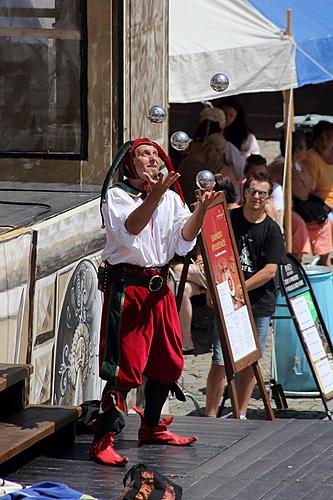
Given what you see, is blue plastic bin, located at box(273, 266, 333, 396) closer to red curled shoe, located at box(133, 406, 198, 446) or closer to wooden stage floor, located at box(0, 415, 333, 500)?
wooden stage floor, located at box(0, 415, 333, 500)

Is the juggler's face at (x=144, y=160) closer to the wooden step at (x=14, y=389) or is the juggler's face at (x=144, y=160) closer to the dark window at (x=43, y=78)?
the wooden step at (x=14, y=389)

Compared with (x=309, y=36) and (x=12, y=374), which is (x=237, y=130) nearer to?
(x=309, y=36)

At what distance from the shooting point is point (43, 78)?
25.2 ft

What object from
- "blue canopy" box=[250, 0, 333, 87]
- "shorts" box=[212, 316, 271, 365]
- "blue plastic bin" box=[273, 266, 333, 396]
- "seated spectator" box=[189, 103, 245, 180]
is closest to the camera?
"shorts" box=[212, 316, 271, 365]

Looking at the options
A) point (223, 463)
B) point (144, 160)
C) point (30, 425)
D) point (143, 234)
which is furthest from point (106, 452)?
point (144, 160)

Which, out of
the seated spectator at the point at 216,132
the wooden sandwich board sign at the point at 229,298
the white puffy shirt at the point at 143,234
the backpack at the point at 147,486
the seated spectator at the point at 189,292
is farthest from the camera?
the seated spectator at the point at 216,132

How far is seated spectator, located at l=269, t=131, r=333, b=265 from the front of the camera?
10938 mm

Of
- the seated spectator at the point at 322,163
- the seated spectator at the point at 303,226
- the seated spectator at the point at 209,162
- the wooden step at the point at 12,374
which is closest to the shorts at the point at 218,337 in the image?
the seated spectator at the point at 209,162

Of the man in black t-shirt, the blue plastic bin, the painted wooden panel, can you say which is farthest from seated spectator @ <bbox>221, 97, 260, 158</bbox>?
the painted wooden panel

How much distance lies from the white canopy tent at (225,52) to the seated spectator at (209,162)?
552mm

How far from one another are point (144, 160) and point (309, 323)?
2.94m

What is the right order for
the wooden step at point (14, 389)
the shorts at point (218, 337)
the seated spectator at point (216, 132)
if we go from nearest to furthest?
the wooden step at point (14, 389)
the shorts at point (218, 337)
the seated spectator at point (216, 132)

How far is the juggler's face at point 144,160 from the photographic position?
5488 mm

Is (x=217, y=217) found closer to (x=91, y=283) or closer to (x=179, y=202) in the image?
(x=91, y=283)
